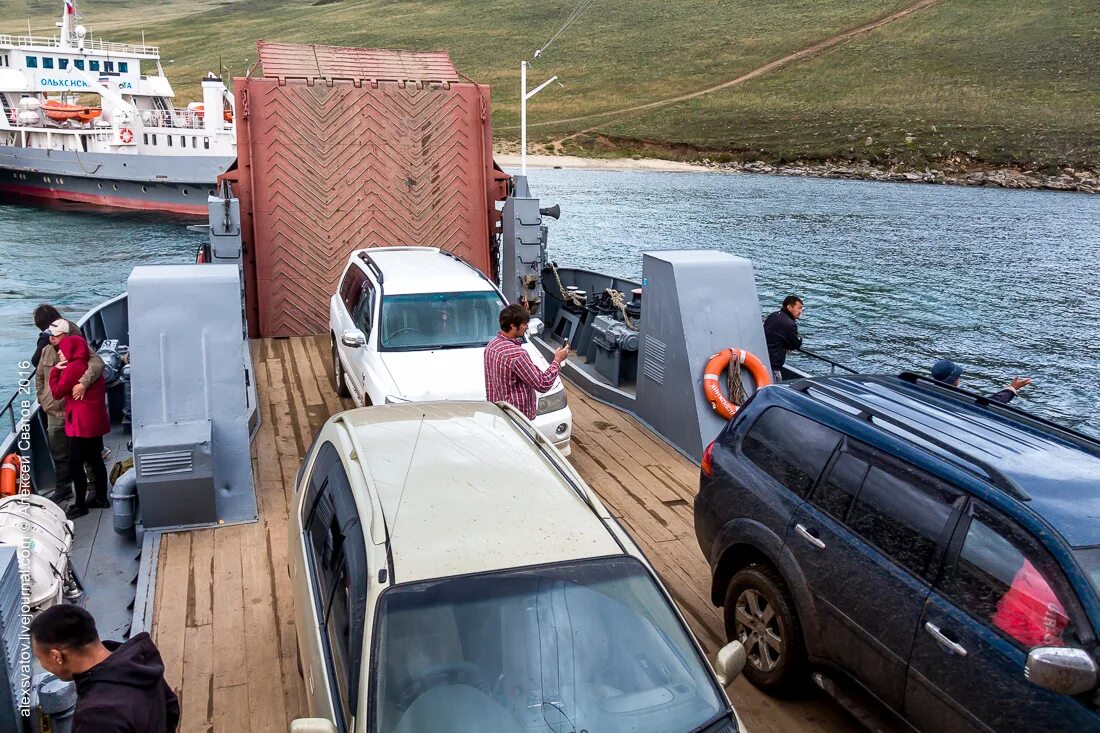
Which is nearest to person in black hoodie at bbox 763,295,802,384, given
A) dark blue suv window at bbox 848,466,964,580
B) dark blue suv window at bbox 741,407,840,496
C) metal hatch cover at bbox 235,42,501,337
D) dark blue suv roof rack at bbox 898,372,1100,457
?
dark blue suv roof rack at bbox 898,372,1100,457

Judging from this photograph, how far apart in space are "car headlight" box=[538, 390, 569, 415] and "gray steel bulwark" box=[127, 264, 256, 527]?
2.56 meters

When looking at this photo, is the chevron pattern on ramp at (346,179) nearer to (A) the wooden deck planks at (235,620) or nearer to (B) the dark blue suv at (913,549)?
(A) the wooden deck planks at (235,620)

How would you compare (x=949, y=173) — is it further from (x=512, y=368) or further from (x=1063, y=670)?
(x=1063, y=670)

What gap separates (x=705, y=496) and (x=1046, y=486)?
2.20m

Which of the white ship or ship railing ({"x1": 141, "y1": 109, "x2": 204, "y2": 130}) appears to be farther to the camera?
ship railing ({"x1": 141, "y1": 109, "x2": 204, "y2": 130})

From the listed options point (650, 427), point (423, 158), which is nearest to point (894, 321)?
point (423, 158)

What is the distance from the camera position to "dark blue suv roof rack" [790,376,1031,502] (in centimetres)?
411

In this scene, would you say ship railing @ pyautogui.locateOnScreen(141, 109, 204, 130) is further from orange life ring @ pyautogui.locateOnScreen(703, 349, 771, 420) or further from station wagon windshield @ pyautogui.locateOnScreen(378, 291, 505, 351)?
orange life ring @ pyautogui.locateOnScreen(703, 349, 771, 420)

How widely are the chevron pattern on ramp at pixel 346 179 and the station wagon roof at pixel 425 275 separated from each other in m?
3.36

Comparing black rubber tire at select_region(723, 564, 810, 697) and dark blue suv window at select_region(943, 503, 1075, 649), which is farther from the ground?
dark blue suv window at select_region(943, 503, 1075, 649)

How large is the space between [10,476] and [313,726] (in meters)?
5.60

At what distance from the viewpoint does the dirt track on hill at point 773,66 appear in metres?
95.8

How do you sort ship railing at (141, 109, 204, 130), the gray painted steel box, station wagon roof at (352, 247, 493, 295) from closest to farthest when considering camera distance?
the gray painted steel box
station wagon roof at (352, 247, 493, 295)
ship railing at (141, 109, 204, 130)

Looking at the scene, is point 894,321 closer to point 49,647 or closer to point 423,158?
point 423,158
